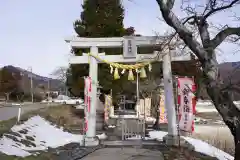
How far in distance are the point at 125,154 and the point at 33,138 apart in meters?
5.07

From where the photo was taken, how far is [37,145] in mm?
12211

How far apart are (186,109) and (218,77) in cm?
401

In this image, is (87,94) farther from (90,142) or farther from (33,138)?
(33,138)

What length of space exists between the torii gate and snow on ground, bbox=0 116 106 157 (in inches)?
86.3

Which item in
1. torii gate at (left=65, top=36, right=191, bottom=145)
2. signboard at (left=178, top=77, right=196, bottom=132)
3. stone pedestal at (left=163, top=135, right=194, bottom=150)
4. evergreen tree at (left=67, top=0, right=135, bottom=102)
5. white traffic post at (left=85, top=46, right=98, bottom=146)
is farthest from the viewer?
evergreen tree at (left=67, top=0, right=135, bottom=102)

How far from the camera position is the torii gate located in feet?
40.5

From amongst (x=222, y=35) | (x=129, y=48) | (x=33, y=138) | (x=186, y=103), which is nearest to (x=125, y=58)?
(x=129, y=48)

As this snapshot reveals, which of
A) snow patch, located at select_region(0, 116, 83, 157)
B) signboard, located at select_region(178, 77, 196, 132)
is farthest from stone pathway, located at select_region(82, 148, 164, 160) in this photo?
snow patch, located at select_region(0, 116, 83, 157)

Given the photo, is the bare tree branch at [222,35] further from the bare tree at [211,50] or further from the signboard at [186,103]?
the signboard at [186,103]

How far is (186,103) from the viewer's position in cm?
1106

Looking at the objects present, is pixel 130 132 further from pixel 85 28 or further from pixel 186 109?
pixel 85 28

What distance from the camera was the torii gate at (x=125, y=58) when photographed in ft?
40.5

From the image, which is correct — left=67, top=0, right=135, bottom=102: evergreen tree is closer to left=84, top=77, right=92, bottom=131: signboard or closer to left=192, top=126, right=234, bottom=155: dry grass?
left=192, top=126, right=234, bottom=155: dry grass

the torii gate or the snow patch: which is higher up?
the torii gate
